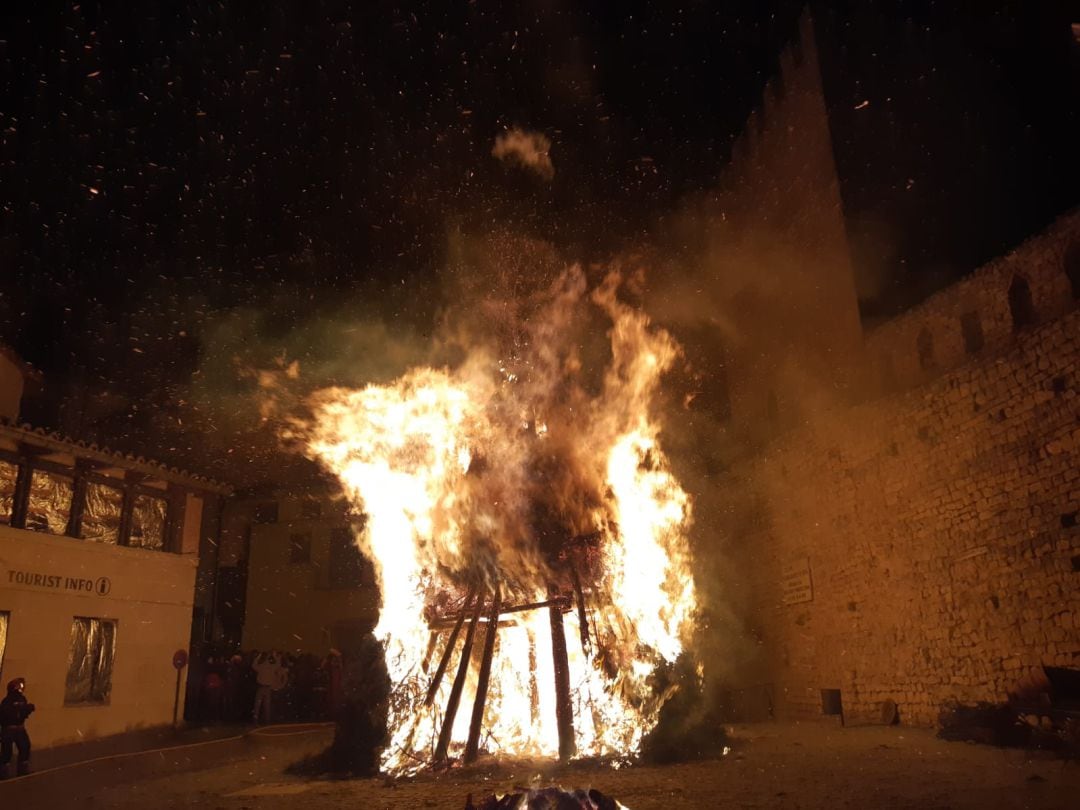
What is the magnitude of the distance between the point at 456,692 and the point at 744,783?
157 inches

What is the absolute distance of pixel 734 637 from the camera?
1745cm

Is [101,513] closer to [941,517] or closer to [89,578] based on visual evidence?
[89,578]

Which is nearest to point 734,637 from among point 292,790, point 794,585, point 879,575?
point 794,585

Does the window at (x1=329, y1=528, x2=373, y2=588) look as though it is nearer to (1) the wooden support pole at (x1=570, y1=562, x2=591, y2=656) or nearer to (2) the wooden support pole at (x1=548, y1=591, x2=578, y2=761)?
(1) the wooden support pole at (x1=570, y1=562, x2=591, y2=656)

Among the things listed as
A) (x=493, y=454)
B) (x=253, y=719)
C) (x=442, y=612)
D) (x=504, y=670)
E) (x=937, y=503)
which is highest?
(x=493, y=454)

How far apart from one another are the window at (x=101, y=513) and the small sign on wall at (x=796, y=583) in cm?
1563

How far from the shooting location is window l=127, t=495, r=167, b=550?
19047mm

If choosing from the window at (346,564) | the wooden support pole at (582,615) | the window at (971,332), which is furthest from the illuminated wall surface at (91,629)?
Result: the window at (971,332)

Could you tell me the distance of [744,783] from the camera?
8281 millimetres

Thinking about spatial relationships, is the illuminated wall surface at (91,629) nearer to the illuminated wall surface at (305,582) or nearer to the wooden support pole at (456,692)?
the illuminated wall surface at (305,582)

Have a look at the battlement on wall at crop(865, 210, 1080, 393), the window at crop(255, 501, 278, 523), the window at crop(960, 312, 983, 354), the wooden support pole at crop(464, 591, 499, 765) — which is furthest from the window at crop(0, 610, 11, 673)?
the window at crop(960, 312, 983, 354)

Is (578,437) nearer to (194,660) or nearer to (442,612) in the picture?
→ (442,612)

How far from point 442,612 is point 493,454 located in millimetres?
2509

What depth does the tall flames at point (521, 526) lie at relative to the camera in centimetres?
1055
